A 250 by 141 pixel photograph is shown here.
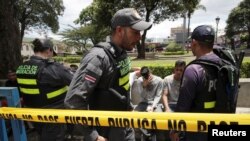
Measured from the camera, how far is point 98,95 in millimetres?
2629

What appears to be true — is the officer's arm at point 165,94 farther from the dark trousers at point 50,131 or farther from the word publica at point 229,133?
the word publica at point 229,133

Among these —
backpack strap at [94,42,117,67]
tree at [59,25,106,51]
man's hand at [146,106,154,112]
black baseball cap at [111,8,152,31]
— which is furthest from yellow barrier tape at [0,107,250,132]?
tree at [59,25,106,51]

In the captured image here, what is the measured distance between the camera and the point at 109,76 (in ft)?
8.46

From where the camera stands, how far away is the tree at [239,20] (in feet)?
191

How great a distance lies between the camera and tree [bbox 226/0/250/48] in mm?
58125

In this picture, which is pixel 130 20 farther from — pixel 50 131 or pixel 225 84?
pixel 50 131

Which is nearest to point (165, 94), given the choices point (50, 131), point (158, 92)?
point (158, 92)

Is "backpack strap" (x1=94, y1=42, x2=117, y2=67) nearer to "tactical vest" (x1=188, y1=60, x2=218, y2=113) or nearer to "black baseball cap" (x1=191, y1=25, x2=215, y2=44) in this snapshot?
"tactical vest" (x1=188, y1=60, x2=218, y2=113)

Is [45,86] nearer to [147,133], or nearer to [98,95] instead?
[98,95]

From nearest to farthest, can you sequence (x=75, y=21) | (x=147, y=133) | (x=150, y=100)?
(x=147, y=133) < (x=150, y=100) < (x=75, y=21)

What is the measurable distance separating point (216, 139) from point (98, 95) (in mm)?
924

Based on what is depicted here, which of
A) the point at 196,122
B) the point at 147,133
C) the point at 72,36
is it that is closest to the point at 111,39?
the point at 196,122

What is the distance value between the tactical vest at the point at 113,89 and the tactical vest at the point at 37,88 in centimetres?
142

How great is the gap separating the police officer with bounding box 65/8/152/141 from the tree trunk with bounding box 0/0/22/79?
5.72m
